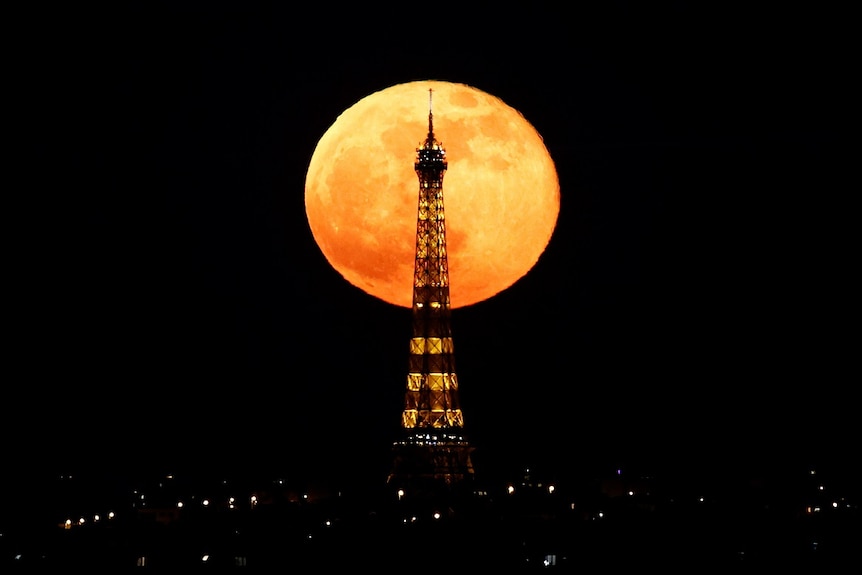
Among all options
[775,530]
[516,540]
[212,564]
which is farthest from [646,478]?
[212,564]

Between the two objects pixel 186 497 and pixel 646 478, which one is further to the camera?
pixel 646 478

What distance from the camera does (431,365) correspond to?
91.3 m

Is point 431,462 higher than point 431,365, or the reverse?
point 431,365

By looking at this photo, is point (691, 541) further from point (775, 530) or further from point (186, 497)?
point (186, 497)

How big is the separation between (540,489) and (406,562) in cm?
3179

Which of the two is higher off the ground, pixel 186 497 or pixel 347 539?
pixel 186 497

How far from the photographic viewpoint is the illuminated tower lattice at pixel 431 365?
9106 centimetres

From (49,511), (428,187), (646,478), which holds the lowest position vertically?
(49,511)

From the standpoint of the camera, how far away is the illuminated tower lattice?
299ft

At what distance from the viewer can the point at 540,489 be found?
312 feet

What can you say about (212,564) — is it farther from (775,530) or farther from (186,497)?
(186,497)

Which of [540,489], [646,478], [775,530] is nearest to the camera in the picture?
[775,530]

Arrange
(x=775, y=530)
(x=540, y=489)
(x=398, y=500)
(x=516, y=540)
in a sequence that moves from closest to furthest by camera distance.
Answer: (x=516, y=540), (x=775, y=530), (x=398, y=500), (x=540, y=489)

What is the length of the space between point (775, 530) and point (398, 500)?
18399mm
